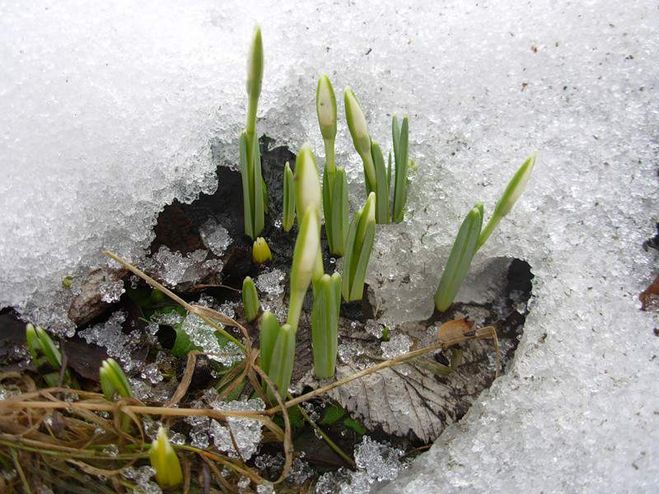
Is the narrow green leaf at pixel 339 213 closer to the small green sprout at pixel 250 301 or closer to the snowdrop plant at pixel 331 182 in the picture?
the snowdrop plant at pixel 331 182

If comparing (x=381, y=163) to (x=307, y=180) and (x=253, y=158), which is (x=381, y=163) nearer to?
(x=253, y=158)

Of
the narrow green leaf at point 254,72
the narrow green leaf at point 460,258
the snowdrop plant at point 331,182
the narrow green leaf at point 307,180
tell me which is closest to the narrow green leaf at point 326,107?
the snowdrop plant at point 331,182

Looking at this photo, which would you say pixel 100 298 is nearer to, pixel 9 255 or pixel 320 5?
pixel 9 255

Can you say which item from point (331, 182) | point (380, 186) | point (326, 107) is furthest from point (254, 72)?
point (380, 186)

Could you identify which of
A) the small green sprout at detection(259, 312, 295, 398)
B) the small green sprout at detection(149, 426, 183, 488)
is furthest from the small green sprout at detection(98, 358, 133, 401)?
the small green sprout at detection(259, 312, 295, 398)

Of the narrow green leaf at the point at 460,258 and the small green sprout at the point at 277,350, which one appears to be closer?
the small green sprout at the point at 277,350

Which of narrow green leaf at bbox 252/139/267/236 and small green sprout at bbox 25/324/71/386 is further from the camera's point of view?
narrow green leaf at bbox 252/139/267/236

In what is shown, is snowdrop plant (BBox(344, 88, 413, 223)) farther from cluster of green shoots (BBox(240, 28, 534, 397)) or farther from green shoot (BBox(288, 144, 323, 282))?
green shoot (BBox(288, 144, 323, 282))
